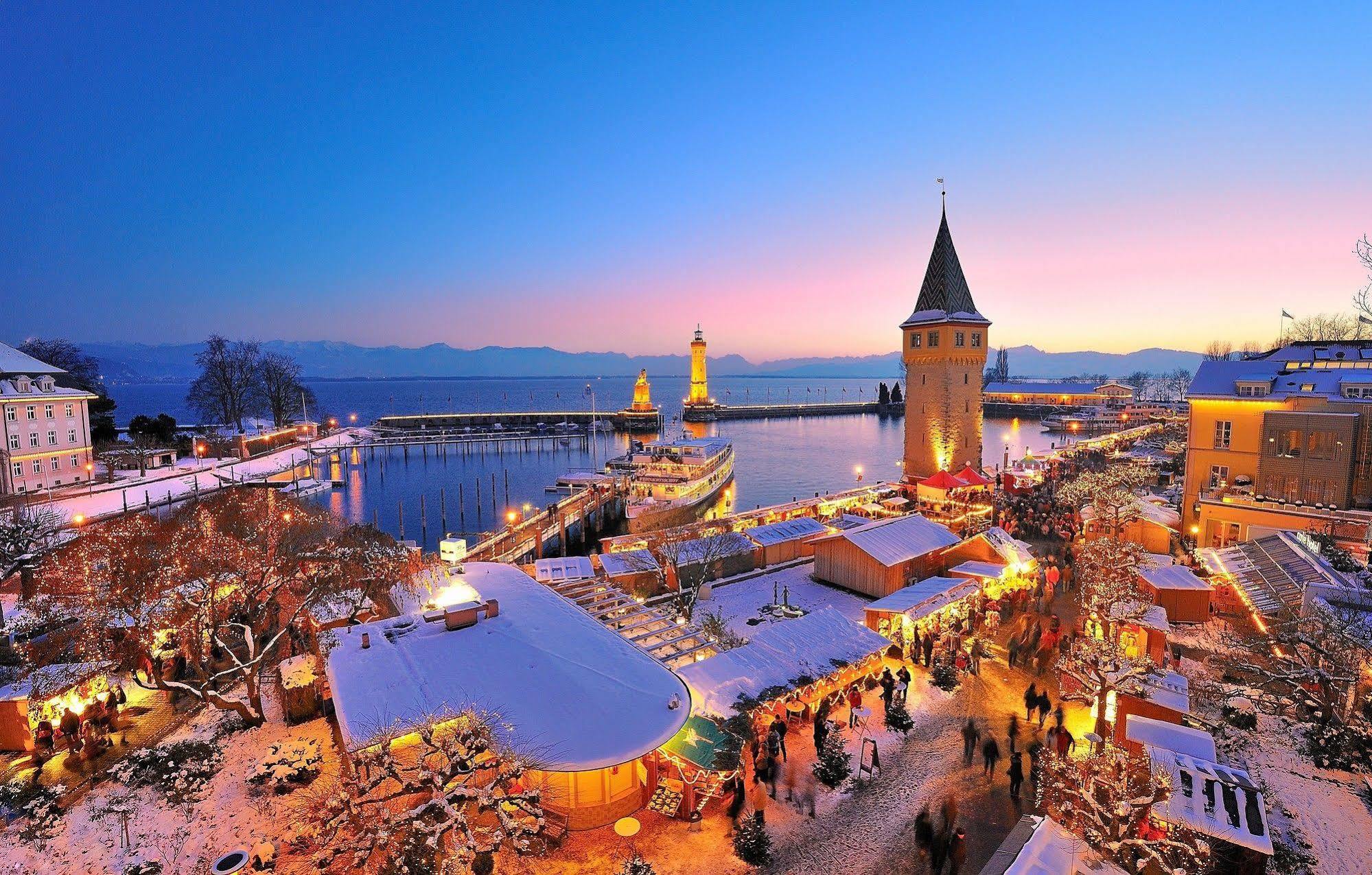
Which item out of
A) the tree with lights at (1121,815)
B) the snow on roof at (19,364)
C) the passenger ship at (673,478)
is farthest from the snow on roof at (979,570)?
the snow on roof at (19,364)

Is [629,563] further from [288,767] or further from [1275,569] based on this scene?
[1275,569]

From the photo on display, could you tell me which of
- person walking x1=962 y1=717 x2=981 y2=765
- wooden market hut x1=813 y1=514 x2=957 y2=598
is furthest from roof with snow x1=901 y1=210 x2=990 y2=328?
person walking x1=962 y1=717 x2=981 y2=765

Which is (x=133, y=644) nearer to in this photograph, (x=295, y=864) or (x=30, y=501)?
(x=295, y=864)

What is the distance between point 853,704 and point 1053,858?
5168 mm

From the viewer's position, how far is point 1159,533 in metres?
24.1

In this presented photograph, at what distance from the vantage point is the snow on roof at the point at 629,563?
18.9m

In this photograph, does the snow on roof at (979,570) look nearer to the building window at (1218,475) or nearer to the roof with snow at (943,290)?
the building window at (1218,475)

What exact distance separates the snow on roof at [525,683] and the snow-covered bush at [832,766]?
8.80 ft

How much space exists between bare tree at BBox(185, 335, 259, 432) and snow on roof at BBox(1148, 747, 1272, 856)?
7295 centimetres

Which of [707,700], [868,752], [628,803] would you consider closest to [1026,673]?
[868,752]

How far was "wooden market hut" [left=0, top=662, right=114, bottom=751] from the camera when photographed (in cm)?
1072

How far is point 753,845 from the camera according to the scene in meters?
8.74

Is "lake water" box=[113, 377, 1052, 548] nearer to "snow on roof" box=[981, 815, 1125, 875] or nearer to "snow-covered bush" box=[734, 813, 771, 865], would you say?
"snow-covered bush" box=[734, 813, 771, 865]

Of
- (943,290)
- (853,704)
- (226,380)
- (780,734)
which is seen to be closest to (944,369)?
(943,290)
